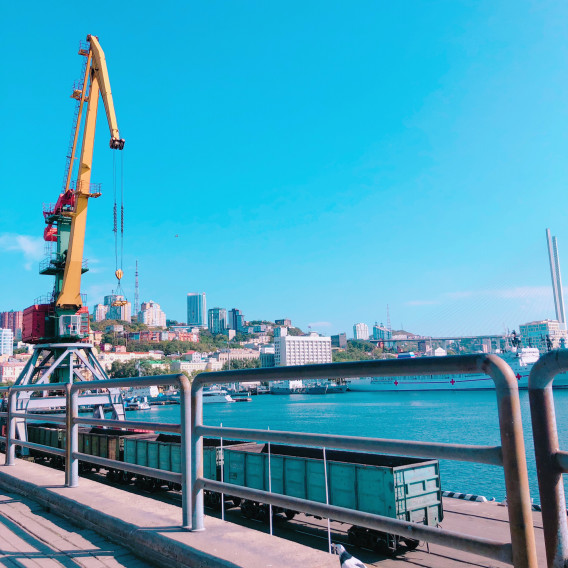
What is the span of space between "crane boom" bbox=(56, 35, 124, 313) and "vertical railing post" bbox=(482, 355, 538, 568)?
122 feet

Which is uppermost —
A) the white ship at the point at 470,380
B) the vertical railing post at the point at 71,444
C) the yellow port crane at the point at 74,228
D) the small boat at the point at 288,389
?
the yellow port crane at the point at 74,228

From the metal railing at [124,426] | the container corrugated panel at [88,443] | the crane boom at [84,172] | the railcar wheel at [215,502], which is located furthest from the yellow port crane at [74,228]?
the metal railing at [124,426]

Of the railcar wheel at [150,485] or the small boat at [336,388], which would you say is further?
the small boat at [336,388]

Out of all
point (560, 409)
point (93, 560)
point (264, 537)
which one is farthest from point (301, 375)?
point (560, 409)

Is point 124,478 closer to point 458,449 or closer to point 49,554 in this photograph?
point 49,554

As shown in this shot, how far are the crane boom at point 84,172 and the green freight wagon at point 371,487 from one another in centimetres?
2433

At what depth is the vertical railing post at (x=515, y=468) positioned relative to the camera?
2027mm

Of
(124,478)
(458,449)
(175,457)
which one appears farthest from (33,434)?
(458,449)

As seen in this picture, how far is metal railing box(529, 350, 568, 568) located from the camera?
1949 mm

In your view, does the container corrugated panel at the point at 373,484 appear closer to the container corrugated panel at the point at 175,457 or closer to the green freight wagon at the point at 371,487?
the green freight wagon at the point at 371,487

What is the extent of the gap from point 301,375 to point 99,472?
26.4 meters

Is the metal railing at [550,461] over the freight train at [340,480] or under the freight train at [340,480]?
over

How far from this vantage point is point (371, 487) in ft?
44.9

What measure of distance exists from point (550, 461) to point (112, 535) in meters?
3.41
